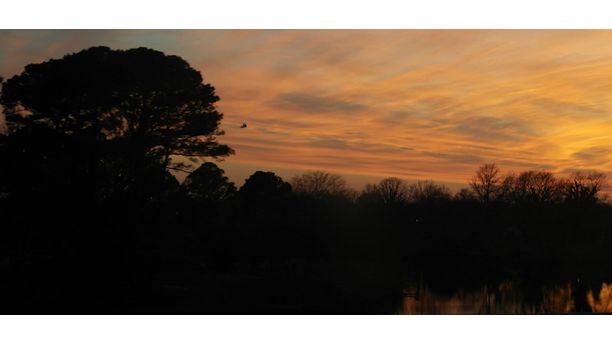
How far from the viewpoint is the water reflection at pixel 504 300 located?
431 inches

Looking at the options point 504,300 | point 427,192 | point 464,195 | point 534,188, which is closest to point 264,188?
point 504,300

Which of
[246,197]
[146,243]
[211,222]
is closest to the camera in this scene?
[146,243]

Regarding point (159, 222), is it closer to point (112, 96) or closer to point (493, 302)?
point (112, 96)

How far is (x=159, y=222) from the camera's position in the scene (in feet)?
38.5

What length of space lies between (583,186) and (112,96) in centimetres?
1466

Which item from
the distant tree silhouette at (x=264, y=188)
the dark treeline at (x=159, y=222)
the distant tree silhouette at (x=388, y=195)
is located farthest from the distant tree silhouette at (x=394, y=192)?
the distant tree silhouette at (x=264, y=188)

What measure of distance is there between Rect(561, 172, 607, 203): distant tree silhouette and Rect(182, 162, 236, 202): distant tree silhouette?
930 centimetres

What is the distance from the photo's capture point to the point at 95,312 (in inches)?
350

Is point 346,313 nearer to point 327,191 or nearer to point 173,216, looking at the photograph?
point 173,216

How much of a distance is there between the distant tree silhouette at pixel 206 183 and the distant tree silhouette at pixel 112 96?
54 cm

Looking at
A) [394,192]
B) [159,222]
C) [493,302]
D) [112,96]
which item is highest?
[112,96]

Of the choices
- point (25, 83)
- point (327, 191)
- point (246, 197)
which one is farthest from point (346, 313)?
point (327, 191)

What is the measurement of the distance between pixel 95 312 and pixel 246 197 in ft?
22.5

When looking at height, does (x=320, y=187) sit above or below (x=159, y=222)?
above
